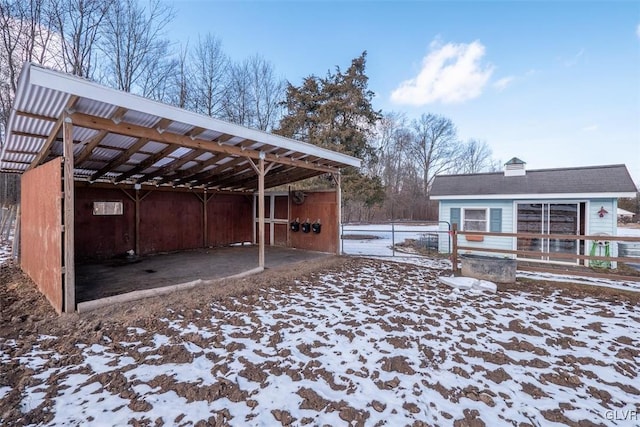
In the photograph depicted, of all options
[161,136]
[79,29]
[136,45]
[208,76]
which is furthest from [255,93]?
[161,136]

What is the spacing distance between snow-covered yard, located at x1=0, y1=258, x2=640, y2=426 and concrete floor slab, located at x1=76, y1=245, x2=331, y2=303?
124 cm

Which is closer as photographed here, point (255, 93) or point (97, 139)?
point (97, 139)

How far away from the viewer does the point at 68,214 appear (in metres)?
3.41

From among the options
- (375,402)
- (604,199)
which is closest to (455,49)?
(604,199)

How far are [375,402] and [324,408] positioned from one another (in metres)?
0.37

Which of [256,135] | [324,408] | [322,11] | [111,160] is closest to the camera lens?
[324,408]

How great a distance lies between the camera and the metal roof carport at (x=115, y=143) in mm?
3188

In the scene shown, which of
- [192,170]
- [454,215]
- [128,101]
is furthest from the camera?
[454,215]

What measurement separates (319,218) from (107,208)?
5670 millimetres

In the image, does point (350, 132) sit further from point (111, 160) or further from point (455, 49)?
point (111, 160)

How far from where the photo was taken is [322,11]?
33.2ft

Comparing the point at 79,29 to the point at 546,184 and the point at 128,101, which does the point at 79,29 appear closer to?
the point at 128,101

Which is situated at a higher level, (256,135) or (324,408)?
(256,135)

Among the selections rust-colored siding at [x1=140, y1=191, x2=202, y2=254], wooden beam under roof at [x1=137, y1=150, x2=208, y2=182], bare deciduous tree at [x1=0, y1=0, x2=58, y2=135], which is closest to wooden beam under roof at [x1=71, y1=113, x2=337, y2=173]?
wooden beam under roof at [x1=137, y1=150, x2=208, y2=182]
